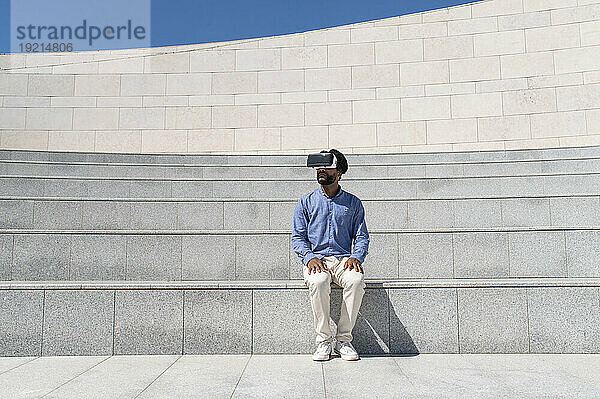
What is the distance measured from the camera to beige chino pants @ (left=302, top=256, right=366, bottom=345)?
480 cm

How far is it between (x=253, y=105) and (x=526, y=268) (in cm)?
826

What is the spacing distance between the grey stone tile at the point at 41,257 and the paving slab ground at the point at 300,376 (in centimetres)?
127

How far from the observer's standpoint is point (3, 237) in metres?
6.02

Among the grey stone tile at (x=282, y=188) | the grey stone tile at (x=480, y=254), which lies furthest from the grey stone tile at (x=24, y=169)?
the grey stone tile at (x=480, y=254)

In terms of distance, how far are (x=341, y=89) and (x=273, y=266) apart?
24.3 feet

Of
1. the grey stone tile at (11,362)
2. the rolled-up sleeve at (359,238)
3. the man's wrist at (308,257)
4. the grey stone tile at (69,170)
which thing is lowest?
the grey stone tile at (11,362)

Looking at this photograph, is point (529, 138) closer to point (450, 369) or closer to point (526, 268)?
point (526, 268)

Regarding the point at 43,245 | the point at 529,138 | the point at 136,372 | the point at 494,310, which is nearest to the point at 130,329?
the point at 136,372

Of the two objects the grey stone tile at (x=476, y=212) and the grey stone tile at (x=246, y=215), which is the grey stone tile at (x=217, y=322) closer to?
the grey stone tile at (x=246, y=215)

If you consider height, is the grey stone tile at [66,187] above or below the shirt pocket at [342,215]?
above

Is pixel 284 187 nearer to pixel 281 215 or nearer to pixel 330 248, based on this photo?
pixel 281 215

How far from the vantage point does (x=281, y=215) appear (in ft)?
23.5

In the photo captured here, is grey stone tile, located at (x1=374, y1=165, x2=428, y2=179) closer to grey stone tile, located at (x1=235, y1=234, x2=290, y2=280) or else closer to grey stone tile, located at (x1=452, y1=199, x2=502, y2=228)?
grey stone tile, located at (x1=452, y1=199, x2=502, y2=228)

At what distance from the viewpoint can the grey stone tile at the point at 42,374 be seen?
12.6ft
